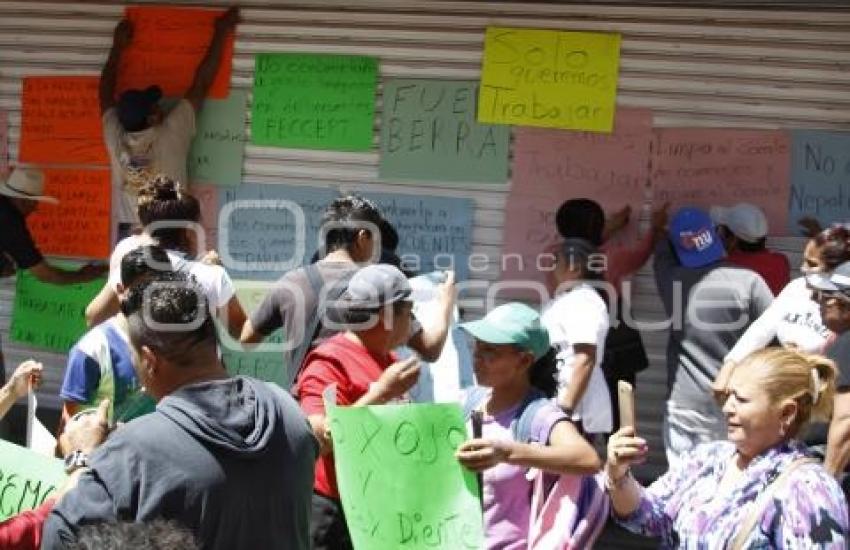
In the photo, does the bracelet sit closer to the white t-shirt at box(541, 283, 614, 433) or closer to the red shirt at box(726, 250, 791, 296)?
the white t-shirt at box(541, 283, 614, 433)

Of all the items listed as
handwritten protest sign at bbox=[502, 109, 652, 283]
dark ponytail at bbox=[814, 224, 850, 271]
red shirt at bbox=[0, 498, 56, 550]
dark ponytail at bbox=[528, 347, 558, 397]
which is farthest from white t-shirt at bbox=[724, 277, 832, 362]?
red shirt at bbox=[0, 498, 56, 550]

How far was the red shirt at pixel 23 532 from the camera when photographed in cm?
352

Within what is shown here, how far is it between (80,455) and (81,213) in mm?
4983

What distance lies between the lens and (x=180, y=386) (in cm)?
364

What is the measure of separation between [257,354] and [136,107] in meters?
1.46

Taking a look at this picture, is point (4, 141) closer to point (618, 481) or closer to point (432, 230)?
point (432, 230)

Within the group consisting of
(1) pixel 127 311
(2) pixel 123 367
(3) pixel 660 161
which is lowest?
(2) pixel 123 367

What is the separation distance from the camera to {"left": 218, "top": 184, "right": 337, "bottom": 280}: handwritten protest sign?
323 inches

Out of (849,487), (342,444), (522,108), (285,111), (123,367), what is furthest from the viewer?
(285,111)

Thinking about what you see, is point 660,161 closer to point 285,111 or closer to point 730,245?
point 730,245

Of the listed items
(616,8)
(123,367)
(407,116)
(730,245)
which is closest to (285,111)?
(407,116)

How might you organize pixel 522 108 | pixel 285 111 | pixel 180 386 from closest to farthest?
pixel 180 386 → pixel 522 108 → pixel 285 111

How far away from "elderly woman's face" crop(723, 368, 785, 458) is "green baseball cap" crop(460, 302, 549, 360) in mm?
809

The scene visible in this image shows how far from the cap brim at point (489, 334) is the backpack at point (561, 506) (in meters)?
0.22
